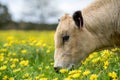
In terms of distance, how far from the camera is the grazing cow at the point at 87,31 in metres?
7.96

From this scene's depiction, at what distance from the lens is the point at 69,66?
7.84 m

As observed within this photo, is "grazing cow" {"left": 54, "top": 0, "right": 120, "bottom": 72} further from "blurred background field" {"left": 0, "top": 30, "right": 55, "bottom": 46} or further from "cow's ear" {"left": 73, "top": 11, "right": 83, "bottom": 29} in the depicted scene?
"blurred background field" {"left": 0, "top": 30, "right": 55, "bottom": 46}

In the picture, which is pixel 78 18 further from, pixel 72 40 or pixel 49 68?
pixel 49 68

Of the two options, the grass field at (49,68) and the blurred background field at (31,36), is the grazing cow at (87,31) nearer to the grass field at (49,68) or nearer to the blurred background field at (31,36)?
the grass field at (49,68)

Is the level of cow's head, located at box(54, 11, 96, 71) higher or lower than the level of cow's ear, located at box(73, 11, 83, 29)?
lower

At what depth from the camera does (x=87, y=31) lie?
8.17 meters

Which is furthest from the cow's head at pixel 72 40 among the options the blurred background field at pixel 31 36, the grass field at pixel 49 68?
the blurred background field at pixel 31 36

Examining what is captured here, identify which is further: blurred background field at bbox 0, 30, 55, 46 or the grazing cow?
blurred background field at bbox 0, 30, 55, 46

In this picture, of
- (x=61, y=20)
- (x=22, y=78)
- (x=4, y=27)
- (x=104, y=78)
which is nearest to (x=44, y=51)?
(x=61, y=20)

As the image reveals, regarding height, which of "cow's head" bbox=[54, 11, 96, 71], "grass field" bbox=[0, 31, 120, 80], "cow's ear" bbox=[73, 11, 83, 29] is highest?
"cow's ear" bbox=[73, 11, 83, 29]

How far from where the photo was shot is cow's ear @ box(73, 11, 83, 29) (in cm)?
788

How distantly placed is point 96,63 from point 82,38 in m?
0.58

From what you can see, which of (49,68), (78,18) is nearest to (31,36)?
(49,68)

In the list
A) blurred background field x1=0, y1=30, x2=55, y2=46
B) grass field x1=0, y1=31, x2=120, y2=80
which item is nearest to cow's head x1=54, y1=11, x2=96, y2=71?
grass field x1=0, y1=31, x2=120, y2=80
